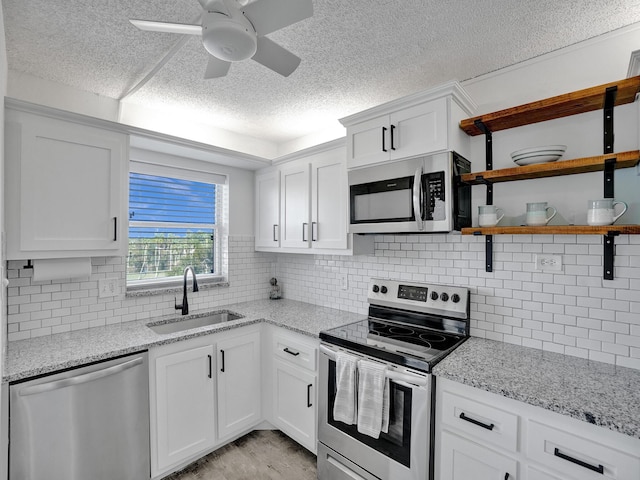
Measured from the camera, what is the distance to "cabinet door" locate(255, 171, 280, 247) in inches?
120

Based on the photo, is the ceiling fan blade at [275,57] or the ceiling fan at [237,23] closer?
the ceiling fan at [237,23]

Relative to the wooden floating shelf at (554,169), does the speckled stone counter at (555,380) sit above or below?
below

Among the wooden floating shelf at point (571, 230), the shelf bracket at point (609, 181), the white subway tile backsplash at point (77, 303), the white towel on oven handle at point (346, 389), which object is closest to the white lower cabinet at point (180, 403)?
the white subway tile backsplash at point (77, 303)

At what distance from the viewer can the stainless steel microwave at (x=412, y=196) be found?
187 cm

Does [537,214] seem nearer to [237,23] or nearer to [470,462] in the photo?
[470,462]

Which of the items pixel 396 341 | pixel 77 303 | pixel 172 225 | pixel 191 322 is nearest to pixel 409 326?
pixel 396 341

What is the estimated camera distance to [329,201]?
102 inches

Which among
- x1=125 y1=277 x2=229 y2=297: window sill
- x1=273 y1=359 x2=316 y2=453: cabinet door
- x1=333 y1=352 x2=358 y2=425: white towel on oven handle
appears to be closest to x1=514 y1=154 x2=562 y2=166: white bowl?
x1=333 y1=352 x2=358 y2=425: white towel on oven handle

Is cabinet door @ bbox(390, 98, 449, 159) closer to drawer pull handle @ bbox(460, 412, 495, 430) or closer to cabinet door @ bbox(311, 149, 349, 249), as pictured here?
cabinet door @ bbox(311, 149, 349, 249)

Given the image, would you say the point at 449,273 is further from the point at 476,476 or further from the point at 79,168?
the point at 79,168

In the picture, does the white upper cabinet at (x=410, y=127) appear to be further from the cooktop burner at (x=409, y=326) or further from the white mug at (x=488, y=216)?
the cooktop burner at (x=409, y=326)

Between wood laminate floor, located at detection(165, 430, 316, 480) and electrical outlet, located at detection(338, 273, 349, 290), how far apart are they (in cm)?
125

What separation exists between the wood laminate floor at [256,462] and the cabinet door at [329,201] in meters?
1.51

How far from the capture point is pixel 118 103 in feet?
7.86
